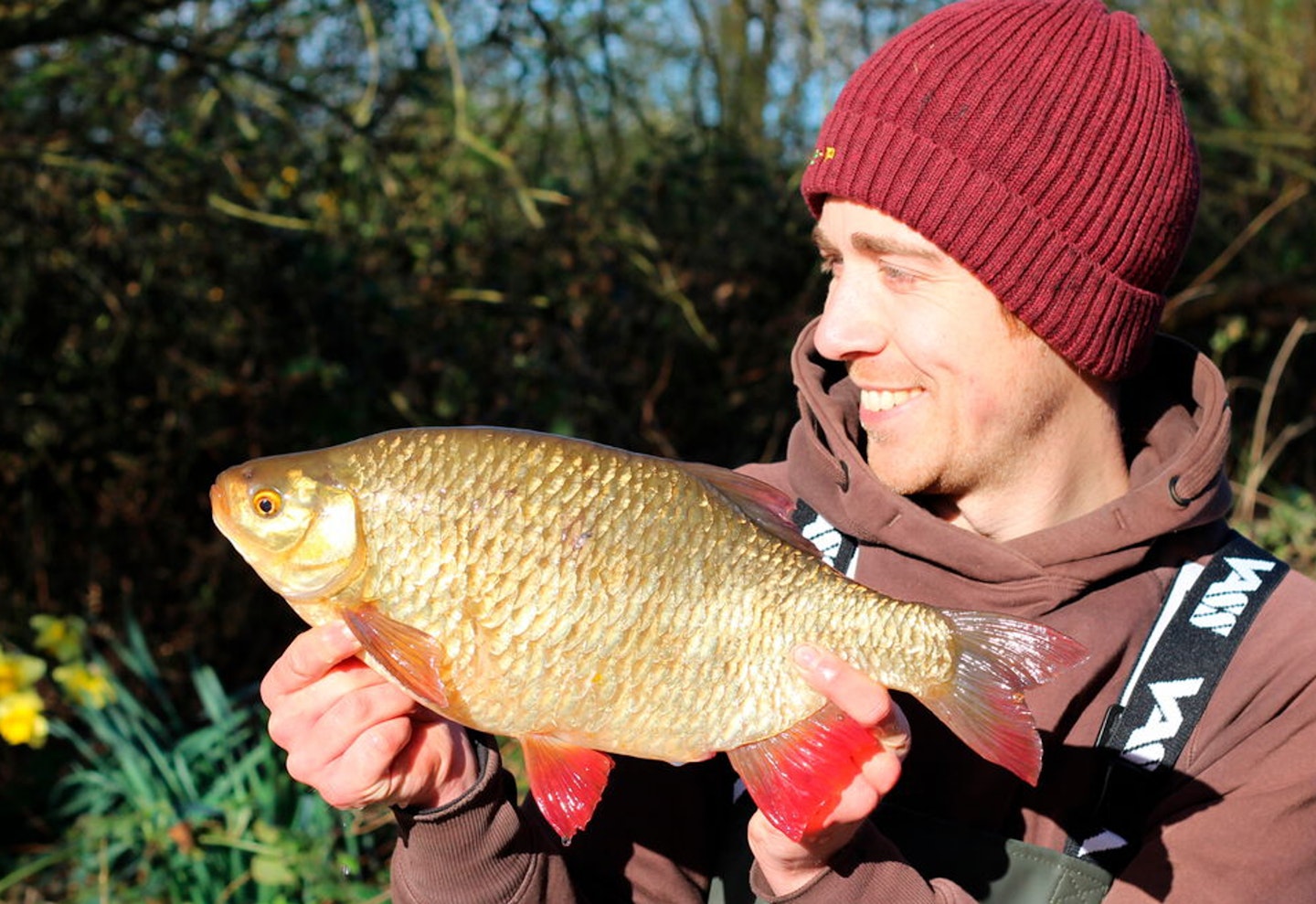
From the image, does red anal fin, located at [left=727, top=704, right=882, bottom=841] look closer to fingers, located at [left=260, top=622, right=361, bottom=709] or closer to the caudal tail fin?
the caudal tail fin

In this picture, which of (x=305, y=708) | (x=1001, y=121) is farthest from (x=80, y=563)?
(x=1001, y=121)

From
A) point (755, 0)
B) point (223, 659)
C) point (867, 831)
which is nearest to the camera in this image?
point (867, 831)

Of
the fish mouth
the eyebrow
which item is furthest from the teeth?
the fish mouth

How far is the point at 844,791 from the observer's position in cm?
148

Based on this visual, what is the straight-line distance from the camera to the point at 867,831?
1646mm

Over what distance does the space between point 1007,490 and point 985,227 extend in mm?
382

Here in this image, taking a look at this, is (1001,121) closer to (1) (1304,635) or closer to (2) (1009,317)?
(2) (1009,317)

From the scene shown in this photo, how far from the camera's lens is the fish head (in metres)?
1.46

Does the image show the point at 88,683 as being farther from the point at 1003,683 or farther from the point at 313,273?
the point at 1003,683

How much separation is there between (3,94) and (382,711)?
3222 mm

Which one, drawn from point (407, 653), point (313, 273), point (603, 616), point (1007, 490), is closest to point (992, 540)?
point (1007, 490)

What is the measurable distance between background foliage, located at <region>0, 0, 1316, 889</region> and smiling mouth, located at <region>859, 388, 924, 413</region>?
2391 millimetres

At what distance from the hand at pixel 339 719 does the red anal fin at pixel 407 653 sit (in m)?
0.04

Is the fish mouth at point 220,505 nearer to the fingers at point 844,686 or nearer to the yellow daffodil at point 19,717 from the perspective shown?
the fingers at point 844,686
